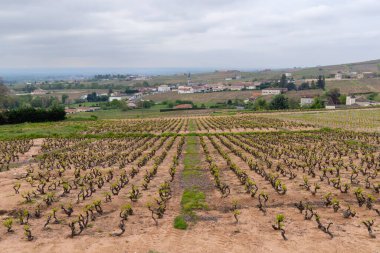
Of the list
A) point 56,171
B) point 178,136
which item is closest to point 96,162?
point 56,171

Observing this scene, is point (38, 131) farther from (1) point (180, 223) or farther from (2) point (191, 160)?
(1) point (180, 223)

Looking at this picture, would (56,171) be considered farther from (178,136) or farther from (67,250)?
(178,136)

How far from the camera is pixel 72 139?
33.0 metres

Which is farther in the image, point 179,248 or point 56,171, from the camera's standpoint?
point 56,171

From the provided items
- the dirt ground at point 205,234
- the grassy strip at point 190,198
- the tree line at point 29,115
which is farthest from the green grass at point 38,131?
the dirt ground at point 205,234

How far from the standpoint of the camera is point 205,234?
9.58 meters

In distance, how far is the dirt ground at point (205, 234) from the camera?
28.7ft

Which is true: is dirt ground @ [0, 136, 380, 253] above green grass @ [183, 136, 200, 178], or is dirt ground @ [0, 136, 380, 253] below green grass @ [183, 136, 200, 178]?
above

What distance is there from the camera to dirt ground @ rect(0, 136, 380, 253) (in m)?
8.76

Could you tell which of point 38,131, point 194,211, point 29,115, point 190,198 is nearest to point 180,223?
point 194,211

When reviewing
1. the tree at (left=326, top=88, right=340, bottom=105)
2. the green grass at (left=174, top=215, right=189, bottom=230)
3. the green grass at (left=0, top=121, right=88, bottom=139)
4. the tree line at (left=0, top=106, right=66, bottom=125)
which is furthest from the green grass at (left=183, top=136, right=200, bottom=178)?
the tree at (left=326, top=88, right=340, bottom=105)

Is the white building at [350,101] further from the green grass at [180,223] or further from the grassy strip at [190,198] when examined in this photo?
the green grass at [180,223]

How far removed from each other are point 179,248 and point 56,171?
445 inches

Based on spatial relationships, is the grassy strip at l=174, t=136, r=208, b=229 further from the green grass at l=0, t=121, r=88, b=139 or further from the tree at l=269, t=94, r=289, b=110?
the tree at l=269, t=94, r=289, b=110
